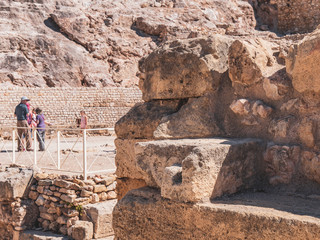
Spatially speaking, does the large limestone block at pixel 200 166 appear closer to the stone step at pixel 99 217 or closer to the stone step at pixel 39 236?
the stone step at pixel 99 217

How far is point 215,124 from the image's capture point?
237 centimetres

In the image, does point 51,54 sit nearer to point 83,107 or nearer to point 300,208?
point 83,107

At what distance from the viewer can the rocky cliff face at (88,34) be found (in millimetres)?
24703

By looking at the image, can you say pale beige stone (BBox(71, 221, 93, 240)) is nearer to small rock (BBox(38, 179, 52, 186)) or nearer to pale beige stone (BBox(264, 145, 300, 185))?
small rock (BBox(38, 179, 52, 186))

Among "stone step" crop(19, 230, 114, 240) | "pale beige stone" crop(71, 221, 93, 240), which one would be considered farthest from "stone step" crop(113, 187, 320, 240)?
"stone step" crop(19, 230, 114, 240)

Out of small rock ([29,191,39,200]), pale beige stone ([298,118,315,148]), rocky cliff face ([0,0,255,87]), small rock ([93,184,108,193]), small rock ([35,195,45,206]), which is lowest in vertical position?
small rock ([35,195,45,206])

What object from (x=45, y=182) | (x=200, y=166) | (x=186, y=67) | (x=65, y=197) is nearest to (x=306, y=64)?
(x=200, y=166)

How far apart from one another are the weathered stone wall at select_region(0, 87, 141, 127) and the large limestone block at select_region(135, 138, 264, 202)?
52.6 feet

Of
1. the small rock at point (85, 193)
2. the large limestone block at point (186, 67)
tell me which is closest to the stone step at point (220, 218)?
the large limestone block at point (186, 67)

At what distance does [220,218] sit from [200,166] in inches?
9.8

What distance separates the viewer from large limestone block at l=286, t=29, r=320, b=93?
6.21 ft

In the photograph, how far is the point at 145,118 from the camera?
270 cm

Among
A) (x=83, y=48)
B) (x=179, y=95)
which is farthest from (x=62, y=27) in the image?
(x=179, y=95)

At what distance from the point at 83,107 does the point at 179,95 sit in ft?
57.7
